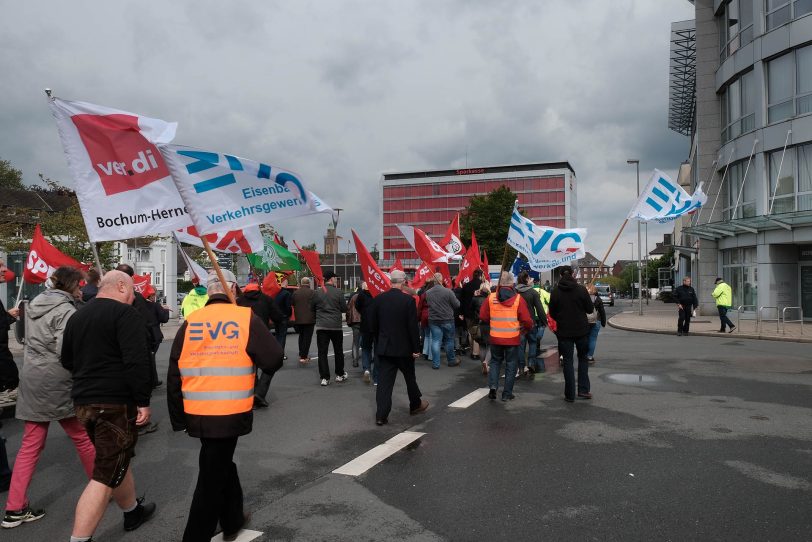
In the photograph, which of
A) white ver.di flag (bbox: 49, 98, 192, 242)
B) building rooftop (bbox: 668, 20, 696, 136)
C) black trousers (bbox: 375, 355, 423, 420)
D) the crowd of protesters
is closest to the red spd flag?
white ver.di flag (bbox: 49, 98, 192, 242)

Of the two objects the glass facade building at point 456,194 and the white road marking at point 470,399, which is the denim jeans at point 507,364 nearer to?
the white road marking at point 470,399

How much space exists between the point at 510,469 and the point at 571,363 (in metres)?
3.23

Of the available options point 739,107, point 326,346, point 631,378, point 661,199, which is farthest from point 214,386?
point 739,107

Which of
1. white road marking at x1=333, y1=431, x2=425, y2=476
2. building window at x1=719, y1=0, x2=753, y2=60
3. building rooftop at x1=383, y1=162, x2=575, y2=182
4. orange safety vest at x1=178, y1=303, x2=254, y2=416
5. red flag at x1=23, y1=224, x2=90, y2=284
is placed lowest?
white road marking at x1=333, y1=431, x2=425, y2=476

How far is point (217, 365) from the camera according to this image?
3.68 m

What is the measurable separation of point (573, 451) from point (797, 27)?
24.0 metres

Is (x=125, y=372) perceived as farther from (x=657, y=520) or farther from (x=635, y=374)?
(x=635, y=374)

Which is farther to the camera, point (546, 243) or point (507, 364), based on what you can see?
point (546, 243)

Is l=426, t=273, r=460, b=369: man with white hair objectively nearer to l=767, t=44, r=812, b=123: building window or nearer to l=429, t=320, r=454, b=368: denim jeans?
l=429, t=320, r=454, b=368: denim jeans


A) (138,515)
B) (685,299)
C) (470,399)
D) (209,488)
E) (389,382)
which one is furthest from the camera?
(685,299)

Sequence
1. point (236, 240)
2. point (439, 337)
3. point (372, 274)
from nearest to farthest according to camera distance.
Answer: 1. point (236, 240)
2. point (372, 274)
3. point (439, 337)

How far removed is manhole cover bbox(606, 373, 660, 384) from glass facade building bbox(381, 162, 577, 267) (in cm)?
10064

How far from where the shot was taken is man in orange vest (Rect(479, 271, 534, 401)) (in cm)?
820

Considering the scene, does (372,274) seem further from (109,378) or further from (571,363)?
(109,378)
